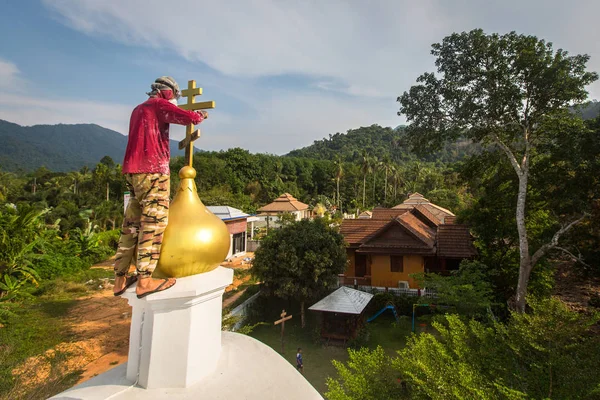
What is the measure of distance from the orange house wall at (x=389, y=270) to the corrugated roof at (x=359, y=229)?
180cm

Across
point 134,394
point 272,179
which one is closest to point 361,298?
point 134,394

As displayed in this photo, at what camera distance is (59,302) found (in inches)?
766

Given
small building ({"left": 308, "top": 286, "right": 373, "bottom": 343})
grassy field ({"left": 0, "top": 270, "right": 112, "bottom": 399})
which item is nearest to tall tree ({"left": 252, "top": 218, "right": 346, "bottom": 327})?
small building ({"left": 308, "top": 286, "right": 373, "bottom": 343})

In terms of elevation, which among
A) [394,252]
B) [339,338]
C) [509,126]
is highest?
[509,126]

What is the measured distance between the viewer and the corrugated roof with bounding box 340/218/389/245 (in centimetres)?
2202

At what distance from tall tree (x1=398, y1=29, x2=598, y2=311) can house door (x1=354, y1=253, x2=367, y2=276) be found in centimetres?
840

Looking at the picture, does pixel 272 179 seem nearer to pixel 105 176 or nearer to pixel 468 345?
pixel 105 176

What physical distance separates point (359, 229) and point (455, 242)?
5.73 m

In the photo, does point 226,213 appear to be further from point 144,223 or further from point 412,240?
point 144,223

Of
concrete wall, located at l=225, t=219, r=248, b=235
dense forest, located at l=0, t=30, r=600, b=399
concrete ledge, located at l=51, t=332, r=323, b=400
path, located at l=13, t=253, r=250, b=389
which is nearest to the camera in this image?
concrete ledge, located at l=51, t=332, r=323, b=400

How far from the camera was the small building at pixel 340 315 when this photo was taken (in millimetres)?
15719

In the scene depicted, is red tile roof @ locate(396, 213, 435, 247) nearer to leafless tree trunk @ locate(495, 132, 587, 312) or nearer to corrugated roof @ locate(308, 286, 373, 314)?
leafless tree trunk @ locate(495, 132, 587, 312)

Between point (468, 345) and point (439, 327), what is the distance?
1047mm

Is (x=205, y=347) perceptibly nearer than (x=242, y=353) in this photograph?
Yes
